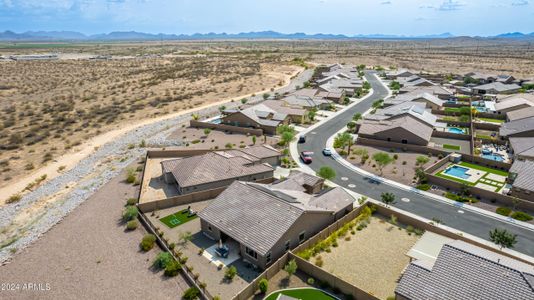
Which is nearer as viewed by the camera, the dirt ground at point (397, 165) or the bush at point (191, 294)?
the bush at point (191, 294)

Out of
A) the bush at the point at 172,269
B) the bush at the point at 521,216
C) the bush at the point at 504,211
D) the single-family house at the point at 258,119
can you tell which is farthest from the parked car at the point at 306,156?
the bush at the point at 172,269

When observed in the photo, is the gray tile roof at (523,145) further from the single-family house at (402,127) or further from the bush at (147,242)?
the bush at (147,242)

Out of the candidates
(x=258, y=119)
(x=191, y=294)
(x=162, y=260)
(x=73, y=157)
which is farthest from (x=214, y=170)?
(x=73, y=157)

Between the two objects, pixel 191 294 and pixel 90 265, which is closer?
pixel 191 294

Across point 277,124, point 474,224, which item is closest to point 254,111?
point 277,124

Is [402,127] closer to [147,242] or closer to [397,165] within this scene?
[397,165]

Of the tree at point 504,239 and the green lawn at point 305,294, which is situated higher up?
the tree at point 504,239
